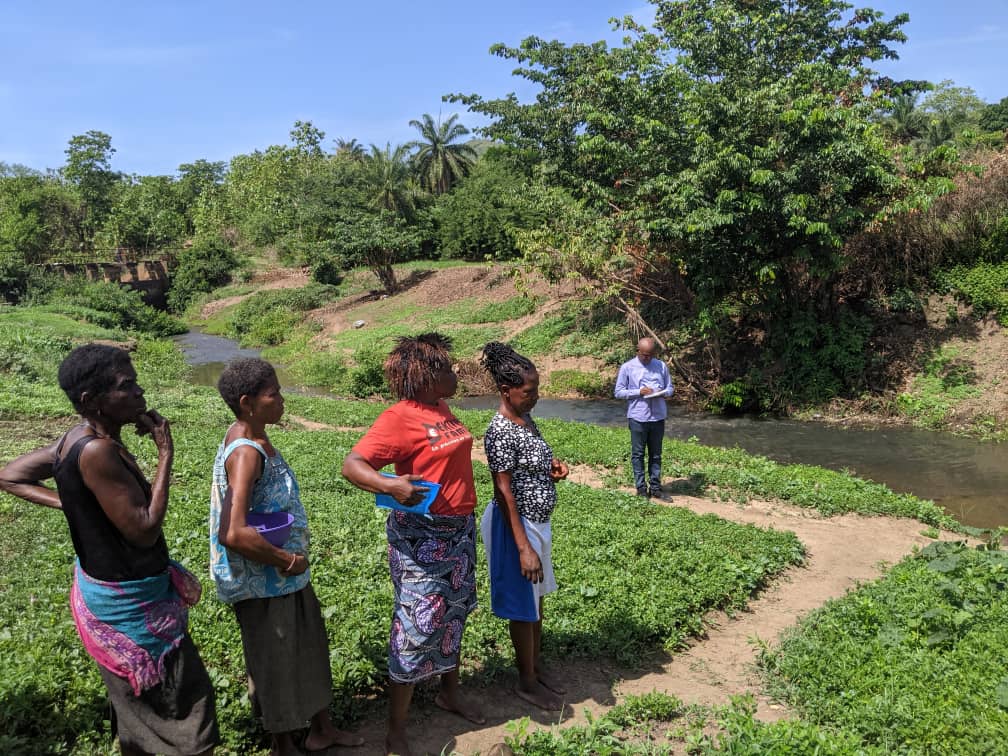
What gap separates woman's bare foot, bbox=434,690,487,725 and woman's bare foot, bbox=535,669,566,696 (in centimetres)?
48

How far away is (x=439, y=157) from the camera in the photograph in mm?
49500

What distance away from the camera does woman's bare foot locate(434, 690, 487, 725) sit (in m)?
4.00

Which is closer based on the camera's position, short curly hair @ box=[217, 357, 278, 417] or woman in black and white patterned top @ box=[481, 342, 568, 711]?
short curly hair @ box=[217, 357, 278, 417]

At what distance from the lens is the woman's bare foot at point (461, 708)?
4.00 metres

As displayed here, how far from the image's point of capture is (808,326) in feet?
53.8

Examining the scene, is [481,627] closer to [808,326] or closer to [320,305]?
[808,326]

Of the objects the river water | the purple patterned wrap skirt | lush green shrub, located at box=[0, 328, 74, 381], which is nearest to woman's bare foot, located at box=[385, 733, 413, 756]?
the purple patterned wrap skirt

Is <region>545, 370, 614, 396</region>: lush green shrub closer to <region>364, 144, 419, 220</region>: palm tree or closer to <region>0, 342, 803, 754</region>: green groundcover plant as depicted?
<region>0, 342, 803, 754</region>: green groundcover plant

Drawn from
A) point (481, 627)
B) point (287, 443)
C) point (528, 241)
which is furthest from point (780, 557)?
point (528, 241)

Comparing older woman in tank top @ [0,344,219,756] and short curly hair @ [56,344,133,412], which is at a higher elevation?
short curly hair @ [56,344,133,412]

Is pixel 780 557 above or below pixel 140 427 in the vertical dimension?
below

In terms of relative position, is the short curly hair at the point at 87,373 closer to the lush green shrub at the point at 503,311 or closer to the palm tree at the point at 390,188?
the lush green shrub at the point at 503,311

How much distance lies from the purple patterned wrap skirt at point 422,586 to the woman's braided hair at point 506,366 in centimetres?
79

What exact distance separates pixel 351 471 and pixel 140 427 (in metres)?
0.90
